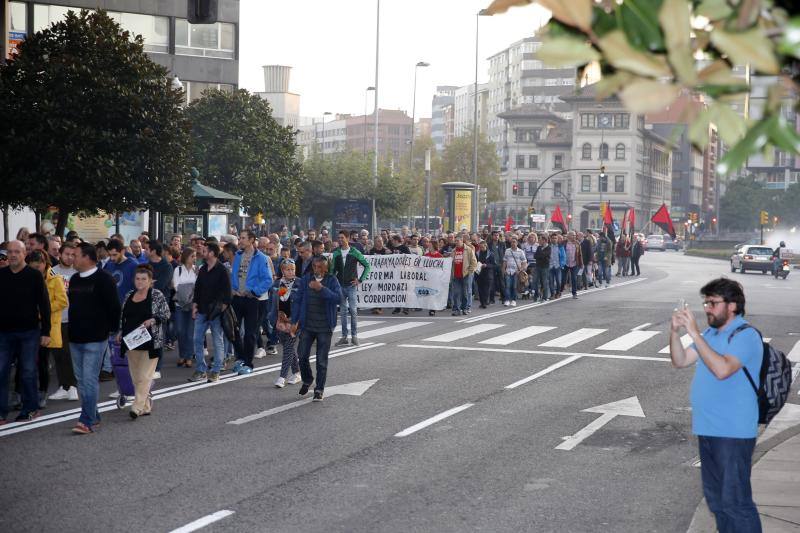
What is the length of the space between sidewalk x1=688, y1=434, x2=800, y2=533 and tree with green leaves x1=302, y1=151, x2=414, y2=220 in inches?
2031

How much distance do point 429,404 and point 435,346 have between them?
6.29 meters

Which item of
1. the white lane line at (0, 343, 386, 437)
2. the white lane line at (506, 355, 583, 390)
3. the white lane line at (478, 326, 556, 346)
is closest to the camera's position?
the white lane line at (0, 343, 386, 437)

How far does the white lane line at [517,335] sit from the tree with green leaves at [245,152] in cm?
2600

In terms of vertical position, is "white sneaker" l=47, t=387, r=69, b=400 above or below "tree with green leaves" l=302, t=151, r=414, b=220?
below

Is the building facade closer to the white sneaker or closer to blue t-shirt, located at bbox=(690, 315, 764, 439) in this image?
the white sneaker

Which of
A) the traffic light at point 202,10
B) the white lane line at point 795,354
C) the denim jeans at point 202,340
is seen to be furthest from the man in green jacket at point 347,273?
the traffic light at point 202,10

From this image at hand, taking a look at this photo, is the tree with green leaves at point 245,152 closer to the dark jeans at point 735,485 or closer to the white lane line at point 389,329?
the white lane line at point 389,329

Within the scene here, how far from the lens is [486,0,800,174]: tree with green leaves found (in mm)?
2238

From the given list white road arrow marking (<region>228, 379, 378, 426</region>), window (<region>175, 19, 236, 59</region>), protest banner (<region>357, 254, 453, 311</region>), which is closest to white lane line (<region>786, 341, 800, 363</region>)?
white road arrow marking (<region>228, 379, 378, 426</region>)

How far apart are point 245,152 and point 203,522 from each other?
1585 inches

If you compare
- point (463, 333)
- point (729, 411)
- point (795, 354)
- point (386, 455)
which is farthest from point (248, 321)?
point (729, 411)

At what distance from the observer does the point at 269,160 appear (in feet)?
158

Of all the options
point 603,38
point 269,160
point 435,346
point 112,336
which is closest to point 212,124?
point 269,160

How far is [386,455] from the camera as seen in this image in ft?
32.6
